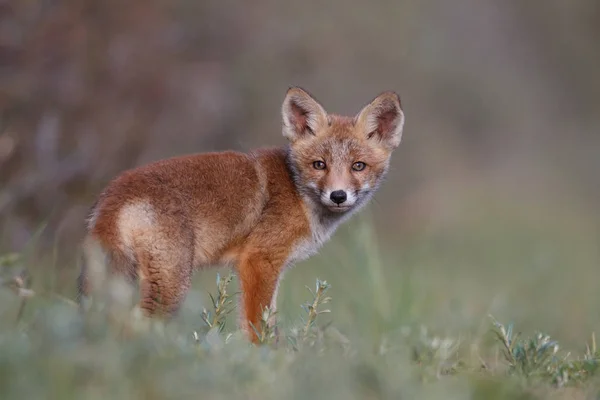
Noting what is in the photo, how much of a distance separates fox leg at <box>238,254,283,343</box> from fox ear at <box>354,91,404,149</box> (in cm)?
143

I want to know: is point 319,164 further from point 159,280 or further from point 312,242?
point 159,280

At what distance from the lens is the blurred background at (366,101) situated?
9.21 metres

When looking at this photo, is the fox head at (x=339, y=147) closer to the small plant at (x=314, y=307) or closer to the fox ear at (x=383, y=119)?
the fox ear at (x=383, y=119)

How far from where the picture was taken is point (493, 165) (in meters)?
21.0

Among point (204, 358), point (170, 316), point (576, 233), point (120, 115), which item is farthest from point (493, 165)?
point (204, 358)

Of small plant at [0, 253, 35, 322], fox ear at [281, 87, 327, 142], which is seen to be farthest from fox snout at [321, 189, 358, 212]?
small plant at [0, 253, 35, 322]

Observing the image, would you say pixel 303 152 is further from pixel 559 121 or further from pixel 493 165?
pixel 559 121

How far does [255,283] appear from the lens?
6477mm

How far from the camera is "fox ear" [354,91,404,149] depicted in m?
7.20

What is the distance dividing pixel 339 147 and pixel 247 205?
0.96m

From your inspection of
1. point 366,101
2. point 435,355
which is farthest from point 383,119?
point 366,101

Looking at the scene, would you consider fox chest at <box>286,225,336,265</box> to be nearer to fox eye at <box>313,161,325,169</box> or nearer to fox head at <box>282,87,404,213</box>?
fox head at <box>282,87,404,213</box>

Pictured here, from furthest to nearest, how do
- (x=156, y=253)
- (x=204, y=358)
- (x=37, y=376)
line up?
(x=156, y=253) → (x=204, y=358) → (x=37, y=376)

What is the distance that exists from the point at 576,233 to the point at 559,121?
7230 mm
